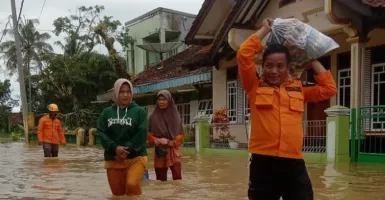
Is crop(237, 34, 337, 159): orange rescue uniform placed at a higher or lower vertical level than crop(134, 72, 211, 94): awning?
lower

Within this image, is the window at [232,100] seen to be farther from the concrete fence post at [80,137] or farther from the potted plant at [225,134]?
the concrete fence post at [80,137]

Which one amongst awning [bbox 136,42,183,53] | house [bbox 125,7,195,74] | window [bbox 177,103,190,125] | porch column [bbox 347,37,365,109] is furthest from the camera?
house [bbox 125,7,195,74]

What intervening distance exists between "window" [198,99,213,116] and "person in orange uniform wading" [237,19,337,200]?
677 inches

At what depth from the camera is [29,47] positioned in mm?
46094

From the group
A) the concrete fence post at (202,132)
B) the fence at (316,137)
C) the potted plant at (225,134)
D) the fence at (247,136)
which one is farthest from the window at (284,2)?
the fence at (316,137)

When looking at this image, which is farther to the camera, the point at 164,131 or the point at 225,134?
the point at 225,134

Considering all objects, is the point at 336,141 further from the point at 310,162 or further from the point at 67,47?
the point at 67,47

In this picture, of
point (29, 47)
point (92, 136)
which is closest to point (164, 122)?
point (92, 136)

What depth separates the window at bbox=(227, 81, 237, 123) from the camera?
61.3ft

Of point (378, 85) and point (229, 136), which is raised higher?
point (378, 85)

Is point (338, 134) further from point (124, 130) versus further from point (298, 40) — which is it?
point (298, 40)

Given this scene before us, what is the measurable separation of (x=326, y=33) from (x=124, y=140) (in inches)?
366

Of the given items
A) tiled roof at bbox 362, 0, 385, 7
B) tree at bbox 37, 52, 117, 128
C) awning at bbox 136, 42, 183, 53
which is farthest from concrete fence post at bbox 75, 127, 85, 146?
tiled roof at bbox 362, 0, 385, 7

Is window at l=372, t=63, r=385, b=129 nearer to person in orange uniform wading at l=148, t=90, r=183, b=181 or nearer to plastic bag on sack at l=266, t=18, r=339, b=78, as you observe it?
person in orange uniform wading at l=148, t=90, r=183, b=181
